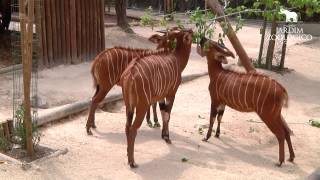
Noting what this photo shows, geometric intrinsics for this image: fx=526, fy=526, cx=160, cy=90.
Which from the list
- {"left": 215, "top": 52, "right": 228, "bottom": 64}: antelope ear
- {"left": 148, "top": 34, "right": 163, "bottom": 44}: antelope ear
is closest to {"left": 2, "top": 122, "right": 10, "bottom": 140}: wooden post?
{"left": 148, "top": 34, "right": 163, "bottom": 44}: antelope ear

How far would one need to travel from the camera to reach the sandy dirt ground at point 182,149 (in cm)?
518

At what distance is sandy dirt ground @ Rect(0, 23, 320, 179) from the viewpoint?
5176mm

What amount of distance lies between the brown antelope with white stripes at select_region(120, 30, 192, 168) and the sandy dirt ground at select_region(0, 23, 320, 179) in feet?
0.94

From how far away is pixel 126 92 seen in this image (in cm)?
529

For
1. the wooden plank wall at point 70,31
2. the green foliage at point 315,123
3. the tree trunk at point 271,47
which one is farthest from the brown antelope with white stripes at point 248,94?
the tree trunk at point 271,47

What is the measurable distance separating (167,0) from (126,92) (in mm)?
15707

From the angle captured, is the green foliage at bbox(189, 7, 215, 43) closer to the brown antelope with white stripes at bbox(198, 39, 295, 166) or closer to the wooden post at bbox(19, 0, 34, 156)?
the brown antelope with white stripes at bbox(198, 39, 295, 166)

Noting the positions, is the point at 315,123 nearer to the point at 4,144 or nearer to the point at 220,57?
the point at 220,57

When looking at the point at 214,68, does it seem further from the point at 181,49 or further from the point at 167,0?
the point at 167,0

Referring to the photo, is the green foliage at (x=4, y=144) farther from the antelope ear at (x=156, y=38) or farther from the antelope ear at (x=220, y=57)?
the antelope ear at (x=220, y=57)

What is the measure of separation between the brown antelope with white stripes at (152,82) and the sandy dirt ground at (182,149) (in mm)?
286

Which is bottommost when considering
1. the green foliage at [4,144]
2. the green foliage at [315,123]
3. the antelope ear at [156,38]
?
the green foliage at [315,123]

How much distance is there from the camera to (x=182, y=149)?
5988mm

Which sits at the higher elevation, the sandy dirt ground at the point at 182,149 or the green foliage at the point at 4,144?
the green foliage at the point at 4,144
